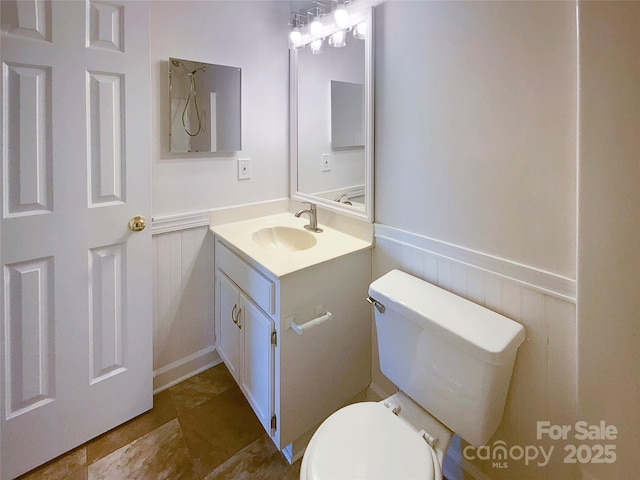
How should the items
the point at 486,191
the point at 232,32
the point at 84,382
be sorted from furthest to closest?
the point at 232,32
the point at 84,382
the point at 486,191

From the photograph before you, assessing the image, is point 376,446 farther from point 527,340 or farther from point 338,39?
point 338,39

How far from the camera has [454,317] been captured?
43.3 inches

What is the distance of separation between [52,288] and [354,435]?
4.07ft

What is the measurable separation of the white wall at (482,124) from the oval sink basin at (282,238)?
0.51m

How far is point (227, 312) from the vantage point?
1.78m

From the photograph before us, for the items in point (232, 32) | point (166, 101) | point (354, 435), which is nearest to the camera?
point (354, 435)

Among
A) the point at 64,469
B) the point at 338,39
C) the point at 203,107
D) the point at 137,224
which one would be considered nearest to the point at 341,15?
the point at 338,39

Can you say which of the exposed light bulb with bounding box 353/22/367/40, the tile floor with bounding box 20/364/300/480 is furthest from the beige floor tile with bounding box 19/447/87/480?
the exposed light bulb with bounding box 353/22/367/40

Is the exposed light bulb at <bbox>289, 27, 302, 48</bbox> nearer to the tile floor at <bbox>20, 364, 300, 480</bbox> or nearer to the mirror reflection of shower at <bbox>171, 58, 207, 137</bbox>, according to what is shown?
the mirror reflection of shower at <bbox>171, 58, 207, 137</bbox>

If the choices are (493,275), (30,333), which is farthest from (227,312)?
(493,275)

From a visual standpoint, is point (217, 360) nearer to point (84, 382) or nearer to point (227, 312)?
point (227, 312)

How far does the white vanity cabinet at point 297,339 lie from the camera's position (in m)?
1.34

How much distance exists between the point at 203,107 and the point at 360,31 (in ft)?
2.69

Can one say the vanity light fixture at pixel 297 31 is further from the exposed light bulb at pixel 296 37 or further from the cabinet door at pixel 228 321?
the cabinet door at pixel 228 321
